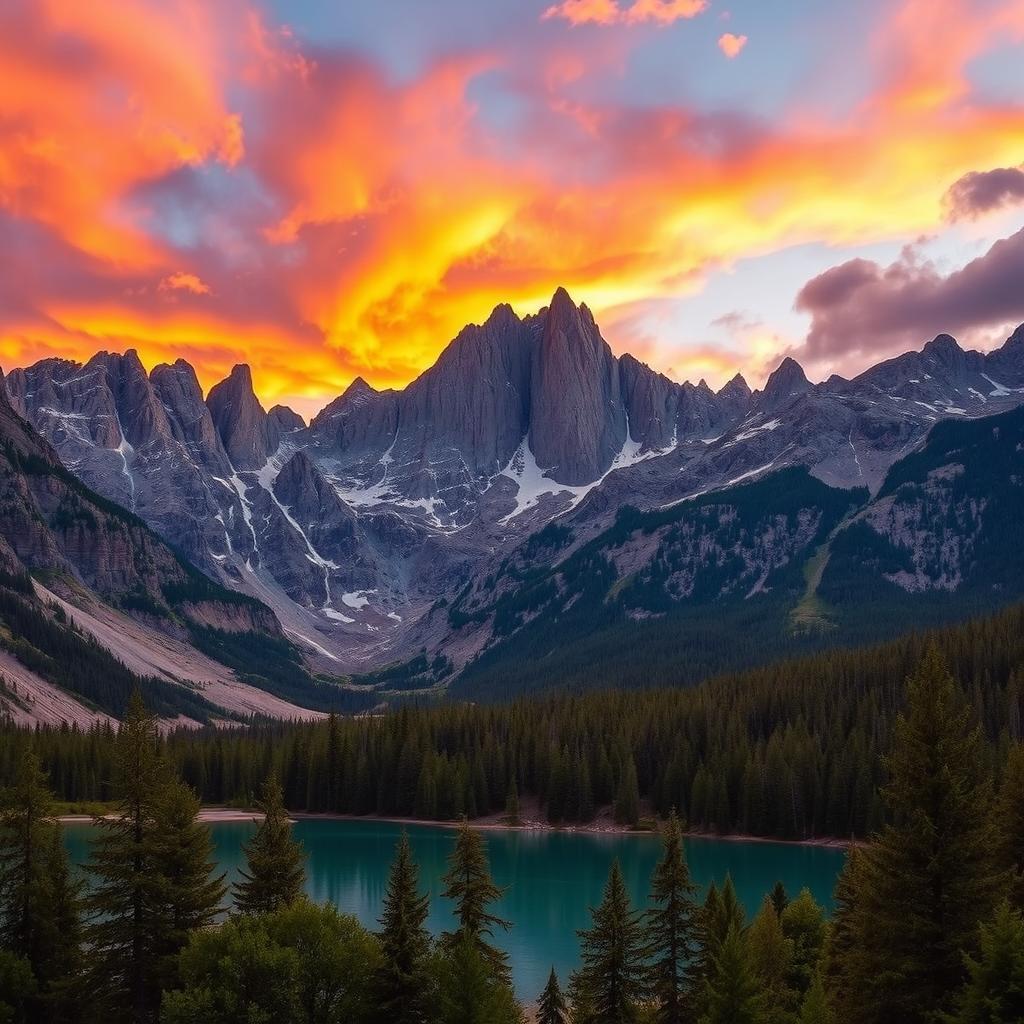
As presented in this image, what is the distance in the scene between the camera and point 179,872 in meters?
38.2

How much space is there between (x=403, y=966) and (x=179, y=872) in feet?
29.4

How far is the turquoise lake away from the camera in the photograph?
73.1 meters

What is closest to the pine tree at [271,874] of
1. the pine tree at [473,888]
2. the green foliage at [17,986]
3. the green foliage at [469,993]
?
the pine tree at [473,888]

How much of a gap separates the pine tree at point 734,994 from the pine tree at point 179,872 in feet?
55.1

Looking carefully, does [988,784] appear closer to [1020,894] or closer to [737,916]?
[1020,894]

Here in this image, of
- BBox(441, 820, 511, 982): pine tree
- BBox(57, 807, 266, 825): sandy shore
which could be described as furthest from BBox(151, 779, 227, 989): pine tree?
BBox(57, 807, 266, 825): sandy shore

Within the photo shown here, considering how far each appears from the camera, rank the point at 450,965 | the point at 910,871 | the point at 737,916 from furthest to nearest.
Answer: the point at 737,916, the point at 450,965, the point at 910,871

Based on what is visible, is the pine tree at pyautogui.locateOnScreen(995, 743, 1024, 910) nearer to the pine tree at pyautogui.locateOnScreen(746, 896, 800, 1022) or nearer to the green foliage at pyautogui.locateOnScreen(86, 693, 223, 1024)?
the pine tree at pyautogui.locateOnScreen(746, 896, 800, 1022)

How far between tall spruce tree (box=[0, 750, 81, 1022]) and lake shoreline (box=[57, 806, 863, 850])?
8188cm

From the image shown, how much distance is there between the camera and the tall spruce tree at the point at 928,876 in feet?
92.7

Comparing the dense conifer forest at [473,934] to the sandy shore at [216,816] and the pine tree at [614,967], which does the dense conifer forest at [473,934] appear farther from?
the sandy shore at [216,816]

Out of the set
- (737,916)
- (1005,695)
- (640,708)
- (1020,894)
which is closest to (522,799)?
(640,708)

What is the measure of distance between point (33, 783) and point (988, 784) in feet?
106

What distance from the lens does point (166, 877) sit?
124 feet
